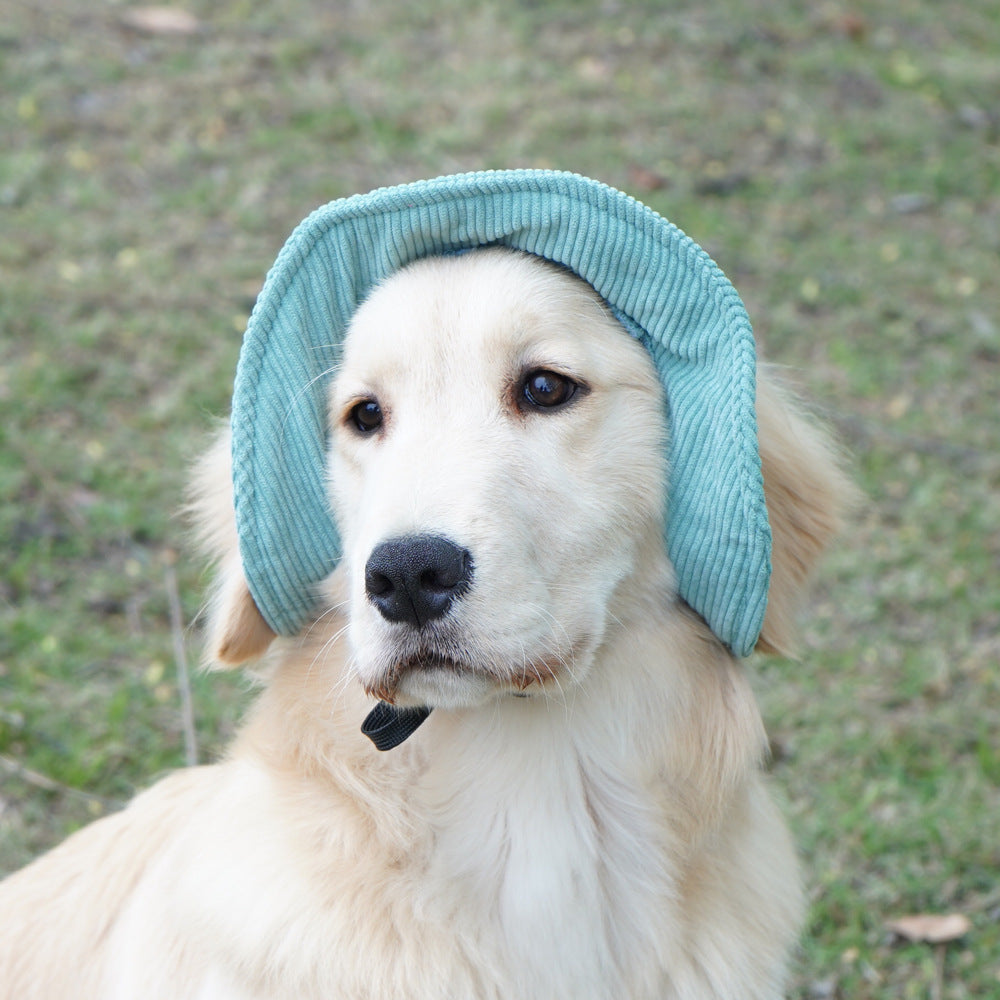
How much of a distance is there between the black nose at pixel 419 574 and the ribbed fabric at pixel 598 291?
0.48 meters

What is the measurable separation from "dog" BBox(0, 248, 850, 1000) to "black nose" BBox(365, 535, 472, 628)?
96 mm

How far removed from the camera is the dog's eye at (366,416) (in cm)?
260

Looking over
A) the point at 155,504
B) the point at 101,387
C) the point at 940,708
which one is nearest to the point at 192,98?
the point at 101,387

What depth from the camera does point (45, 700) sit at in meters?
4.38

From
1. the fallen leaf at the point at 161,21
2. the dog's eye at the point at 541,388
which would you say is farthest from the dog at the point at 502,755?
the fallen leaf at the point at 161,21

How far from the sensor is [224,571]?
2.90 metres

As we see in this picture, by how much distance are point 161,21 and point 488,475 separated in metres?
6.82

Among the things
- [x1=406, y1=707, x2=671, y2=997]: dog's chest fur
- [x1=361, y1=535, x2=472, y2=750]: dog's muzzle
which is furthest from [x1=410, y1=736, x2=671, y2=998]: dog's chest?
[x1=361, y1=535, x2=472, y2=750]: dog's muzzle

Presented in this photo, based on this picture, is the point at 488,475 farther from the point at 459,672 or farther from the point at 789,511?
the point at 789,511

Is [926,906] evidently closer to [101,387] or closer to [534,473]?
[534,473]

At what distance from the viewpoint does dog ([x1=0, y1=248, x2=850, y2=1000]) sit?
240 cm

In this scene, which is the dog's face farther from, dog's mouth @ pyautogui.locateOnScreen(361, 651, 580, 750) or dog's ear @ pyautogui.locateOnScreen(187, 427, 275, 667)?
dog's ear @ pyautogui.locateOnScreen(187, 427, 275, 667)

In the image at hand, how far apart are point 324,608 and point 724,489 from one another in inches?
36.6

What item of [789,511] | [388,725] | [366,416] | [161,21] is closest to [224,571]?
[366,416]
